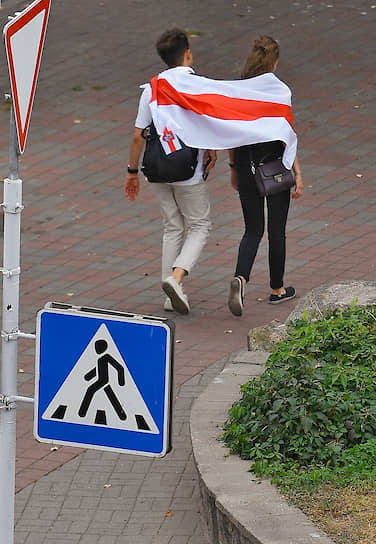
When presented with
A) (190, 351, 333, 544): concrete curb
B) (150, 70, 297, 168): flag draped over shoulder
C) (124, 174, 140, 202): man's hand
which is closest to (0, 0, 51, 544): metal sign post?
(190, 351, 333, 544): concrete curb

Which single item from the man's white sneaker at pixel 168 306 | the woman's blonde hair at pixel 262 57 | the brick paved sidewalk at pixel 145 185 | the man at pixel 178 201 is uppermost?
the woman's blonde hair at pixel 262 57

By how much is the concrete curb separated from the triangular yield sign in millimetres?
1910

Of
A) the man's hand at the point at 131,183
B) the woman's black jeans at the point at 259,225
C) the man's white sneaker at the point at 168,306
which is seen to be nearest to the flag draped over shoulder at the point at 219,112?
the woman's black jeans at the point at 259,225

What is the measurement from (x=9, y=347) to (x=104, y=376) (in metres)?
0.50

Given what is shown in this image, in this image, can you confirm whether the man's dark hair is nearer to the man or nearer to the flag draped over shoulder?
the man

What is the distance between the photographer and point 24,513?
6.54 m

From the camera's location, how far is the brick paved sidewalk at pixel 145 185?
30.7ft

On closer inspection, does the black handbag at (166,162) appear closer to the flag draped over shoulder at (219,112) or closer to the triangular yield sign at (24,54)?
the flag draped over shoulder at (219,112)

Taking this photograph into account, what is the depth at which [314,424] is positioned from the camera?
19.8 ft

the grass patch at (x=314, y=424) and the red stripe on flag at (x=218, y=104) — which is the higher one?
the red stripe on flag at (x=218, y=104)

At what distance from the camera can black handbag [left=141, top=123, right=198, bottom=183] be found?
882 cm

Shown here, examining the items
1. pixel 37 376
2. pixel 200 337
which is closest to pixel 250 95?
pixel 200 337

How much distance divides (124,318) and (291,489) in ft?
5.75

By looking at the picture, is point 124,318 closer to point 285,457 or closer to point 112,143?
point 285,457
